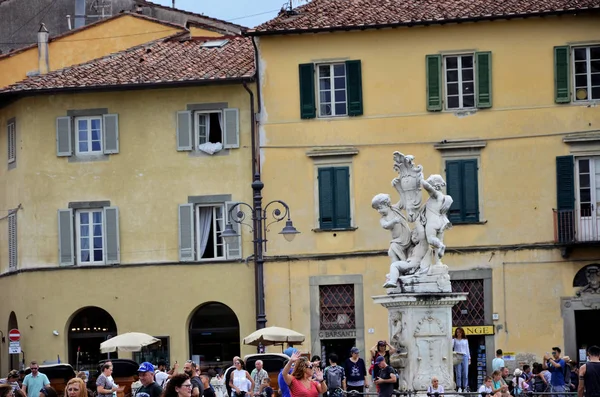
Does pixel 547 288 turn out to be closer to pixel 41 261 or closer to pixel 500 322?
pixel 500 322

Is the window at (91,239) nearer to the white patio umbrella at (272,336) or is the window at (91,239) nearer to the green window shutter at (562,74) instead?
the white patio umbrella at (272,336)

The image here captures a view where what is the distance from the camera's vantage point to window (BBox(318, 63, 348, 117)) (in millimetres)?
47469

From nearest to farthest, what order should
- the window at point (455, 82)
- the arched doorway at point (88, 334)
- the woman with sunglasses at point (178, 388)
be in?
the woman with sunglasses at point (178, 388)
the window at point (455, 82)
the arched doorway at point (88, 334)

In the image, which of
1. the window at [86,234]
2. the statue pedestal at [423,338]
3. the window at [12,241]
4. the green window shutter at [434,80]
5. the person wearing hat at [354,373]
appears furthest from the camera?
the window at [12,241]

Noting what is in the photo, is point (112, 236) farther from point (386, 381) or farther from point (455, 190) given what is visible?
point (386, 381)

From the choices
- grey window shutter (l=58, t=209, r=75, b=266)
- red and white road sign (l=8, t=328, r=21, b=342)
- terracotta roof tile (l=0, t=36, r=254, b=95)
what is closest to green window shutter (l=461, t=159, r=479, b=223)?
terracotta roof tile (l=0, t=36, r=254, b=95)

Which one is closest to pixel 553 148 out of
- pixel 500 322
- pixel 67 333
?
pixel 500 322

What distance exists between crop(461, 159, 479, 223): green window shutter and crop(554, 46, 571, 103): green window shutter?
275 centimetres

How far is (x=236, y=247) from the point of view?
47.9 meters

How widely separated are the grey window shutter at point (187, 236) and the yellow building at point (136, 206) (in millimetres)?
37

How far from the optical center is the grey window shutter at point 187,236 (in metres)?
48.2

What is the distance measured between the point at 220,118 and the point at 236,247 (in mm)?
3466

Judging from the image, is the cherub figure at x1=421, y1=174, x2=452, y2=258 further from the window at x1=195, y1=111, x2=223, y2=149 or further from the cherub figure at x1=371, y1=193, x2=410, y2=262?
the window at x1=195, y1=111, x2=223, y2=149

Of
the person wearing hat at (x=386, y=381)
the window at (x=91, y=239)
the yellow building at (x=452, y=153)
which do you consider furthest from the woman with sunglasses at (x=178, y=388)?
the window at (x=91, y=239)
